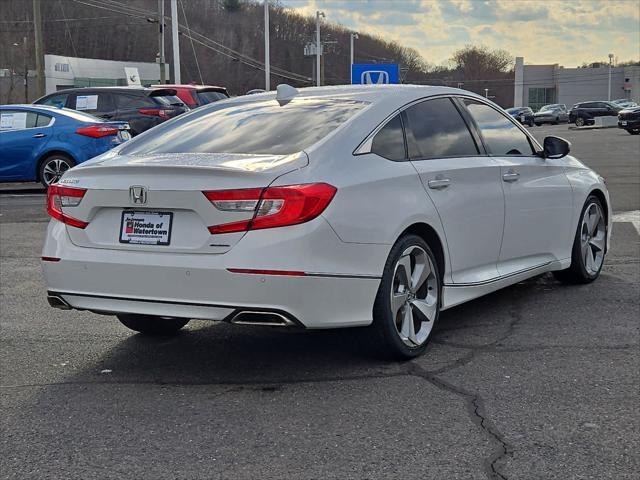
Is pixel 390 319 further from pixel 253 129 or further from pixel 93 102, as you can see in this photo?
pixel 93 102

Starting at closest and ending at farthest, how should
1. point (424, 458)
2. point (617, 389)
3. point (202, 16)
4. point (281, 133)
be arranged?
point (424, 458), point (617, 389), point (281, 133), point (202, 16)

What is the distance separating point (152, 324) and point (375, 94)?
2074mm

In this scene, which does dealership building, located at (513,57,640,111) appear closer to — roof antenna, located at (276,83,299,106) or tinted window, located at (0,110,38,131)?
tinted window, located at (0,110,38,131)

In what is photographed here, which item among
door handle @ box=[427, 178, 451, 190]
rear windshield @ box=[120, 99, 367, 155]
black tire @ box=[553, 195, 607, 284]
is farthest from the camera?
black tire @ box=[553, 195, 607, 284]

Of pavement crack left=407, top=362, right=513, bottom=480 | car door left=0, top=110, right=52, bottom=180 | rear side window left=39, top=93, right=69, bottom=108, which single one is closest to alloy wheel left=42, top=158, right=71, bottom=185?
car door left=0, top=110, right=52, bottom=180

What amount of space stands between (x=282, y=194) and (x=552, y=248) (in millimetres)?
3081

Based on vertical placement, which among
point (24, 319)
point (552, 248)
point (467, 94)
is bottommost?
point (24, 319)

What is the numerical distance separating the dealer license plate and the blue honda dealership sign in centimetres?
1524

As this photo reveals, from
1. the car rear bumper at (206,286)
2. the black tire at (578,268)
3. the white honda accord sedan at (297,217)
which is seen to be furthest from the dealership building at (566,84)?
the car rear bumper at (206,286)

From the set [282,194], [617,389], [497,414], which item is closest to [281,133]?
[282,194]

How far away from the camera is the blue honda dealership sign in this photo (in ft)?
64.1

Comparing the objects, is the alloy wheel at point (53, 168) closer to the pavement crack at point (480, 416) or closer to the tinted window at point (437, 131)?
the tinted window at point (437, 131)

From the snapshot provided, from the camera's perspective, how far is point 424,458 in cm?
355

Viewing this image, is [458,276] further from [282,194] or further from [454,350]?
[282,194]
